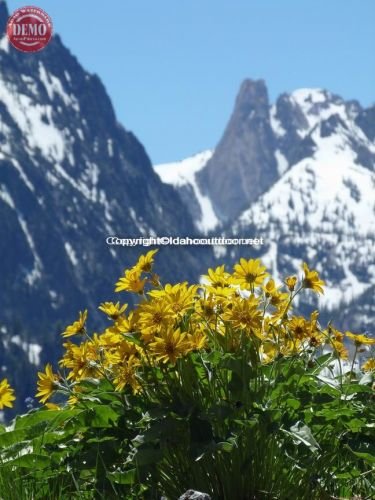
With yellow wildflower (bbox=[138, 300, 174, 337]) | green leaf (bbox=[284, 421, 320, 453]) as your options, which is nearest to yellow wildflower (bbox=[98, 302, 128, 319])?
yellow wildflower (bbox=[138, 300, 174, 337])

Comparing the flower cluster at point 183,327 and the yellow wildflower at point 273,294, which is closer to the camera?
the flower cluster at point 183,327

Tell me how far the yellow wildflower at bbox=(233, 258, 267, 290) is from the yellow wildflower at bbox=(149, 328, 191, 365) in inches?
27.0

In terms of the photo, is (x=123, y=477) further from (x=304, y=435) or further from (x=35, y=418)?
(x=304, y=435)

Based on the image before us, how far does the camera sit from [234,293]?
18.2 feet

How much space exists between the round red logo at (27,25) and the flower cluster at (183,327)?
7486 centimetres

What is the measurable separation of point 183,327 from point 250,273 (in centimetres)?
50

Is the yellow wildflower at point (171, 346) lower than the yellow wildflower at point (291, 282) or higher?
lower

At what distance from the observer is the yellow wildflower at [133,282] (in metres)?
5.48

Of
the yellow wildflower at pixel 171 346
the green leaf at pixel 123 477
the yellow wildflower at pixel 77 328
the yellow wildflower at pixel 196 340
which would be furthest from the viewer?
the yellow wildflower at pixel 77 328

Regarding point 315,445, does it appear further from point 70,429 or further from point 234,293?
point 70,429

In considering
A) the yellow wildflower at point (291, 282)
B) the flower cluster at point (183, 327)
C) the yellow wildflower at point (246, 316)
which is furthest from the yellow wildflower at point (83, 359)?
the yellow wildflower at point (291, 282)

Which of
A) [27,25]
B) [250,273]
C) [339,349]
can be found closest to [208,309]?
[250,273]

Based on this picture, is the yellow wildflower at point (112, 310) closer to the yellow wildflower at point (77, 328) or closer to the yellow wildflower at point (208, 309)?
the yellow wildflower at point (77, 328)

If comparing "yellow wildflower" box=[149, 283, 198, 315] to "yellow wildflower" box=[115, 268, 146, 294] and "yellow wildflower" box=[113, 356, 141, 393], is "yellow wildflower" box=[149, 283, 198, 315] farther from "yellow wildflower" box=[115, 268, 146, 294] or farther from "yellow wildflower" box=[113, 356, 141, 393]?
"yellow wildflower" box=[113, 356, 141, 393]
